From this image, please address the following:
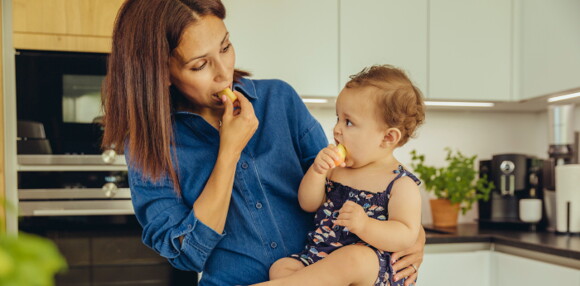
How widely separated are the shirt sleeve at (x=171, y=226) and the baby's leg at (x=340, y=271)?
0.46ft

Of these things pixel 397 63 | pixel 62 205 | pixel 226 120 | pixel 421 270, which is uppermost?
pixel 397 63

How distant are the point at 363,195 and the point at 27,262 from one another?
92 cm

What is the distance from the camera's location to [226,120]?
100cm

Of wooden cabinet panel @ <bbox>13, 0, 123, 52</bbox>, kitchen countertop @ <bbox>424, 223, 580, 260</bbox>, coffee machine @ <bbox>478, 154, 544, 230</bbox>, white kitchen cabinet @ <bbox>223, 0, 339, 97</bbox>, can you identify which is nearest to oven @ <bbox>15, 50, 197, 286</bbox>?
wooden cabinet panel @ <bbox>13, 0, 123, 52</bbox>

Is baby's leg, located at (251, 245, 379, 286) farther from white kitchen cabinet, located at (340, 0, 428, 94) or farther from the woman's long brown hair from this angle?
white kitchen cabinet, located at (340, 0, 428, 94)

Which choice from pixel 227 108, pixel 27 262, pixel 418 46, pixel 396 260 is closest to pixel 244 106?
pixel 227 108

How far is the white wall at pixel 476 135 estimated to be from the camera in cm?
280

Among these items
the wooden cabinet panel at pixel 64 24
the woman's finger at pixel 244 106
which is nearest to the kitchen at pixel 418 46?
the wooden cabinet panel at pixel 64 24

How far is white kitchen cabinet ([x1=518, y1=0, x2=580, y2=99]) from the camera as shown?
2.14 m

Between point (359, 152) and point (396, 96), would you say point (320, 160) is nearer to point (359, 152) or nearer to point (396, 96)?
point (359, 152)

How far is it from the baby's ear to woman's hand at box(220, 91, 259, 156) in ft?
0.88

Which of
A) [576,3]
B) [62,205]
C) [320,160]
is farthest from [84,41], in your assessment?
[576,3]

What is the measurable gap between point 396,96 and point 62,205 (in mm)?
1537

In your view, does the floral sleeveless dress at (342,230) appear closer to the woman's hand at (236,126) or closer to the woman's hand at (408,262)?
the woman's hand at (408,262)
